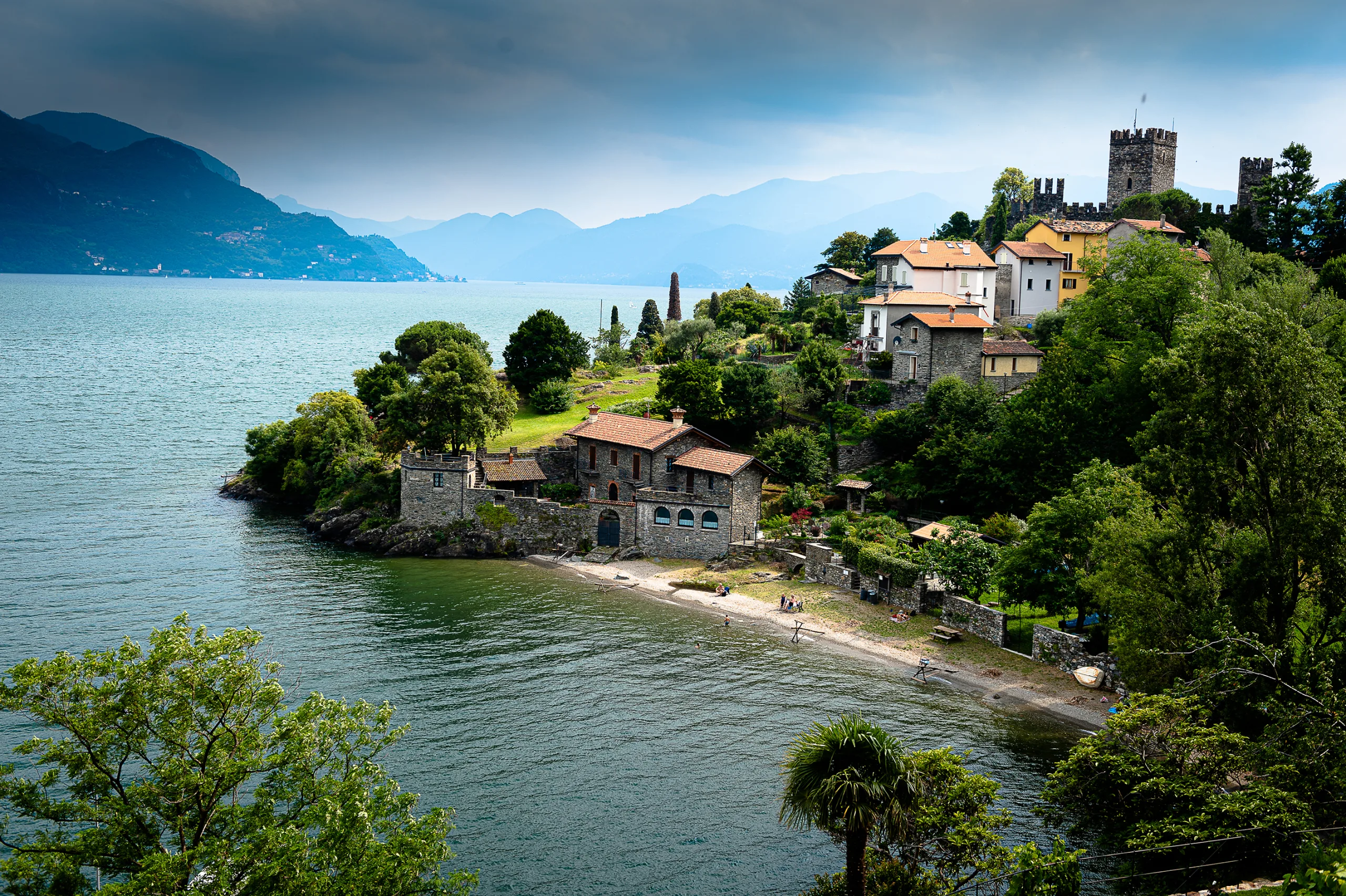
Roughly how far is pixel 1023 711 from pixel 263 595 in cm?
3745

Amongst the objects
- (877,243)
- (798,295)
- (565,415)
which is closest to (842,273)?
(798,295)

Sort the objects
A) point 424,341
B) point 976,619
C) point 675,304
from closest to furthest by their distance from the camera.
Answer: point 976,619, point 424,341, point 675,304

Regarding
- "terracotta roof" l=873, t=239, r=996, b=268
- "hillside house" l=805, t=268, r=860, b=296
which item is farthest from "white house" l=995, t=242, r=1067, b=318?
"hillside house" l=805, t=268, r=860, b=296

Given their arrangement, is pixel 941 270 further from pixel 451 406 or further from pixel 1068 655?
pixel 1068 655

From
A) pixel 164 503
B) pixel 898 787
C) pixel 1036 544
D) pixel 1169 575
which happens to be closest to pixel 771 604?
pixel 1036 544

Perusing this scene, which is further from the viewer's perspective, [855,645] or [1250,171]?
[1250,171]

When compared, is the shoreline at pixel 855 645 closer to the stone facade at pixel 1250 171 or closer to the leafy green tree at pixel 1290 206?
the leafy green tree at pixel 1290 206

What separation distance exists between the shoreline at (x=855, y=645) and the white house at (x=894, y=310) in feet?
93.3

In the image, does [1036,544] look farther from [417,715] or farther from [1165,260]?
[417,715]

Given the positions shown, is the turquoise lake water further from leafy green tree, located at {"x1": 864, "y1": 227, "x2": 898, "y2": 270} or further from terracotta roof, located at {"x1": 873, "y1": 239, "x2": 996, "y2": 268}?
leafy green tree, located at {"x1": 864, "y1": 227, "x2": 898, "y2": 270}

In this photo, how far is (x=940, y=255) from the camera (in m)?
82.1

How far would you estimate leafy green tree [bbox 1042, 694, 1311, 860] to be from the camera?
22469 mm

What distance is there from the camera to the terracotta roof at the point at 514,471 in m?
62.8

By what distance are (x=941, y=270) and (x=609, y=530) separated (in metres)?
38.3
